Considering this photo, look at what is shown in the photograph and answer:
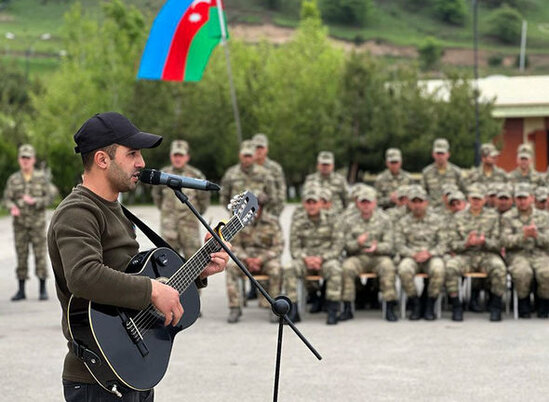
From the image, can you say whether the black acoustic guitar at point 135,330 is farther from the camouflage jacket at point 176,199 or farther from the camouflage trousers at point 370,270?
the camouflage jacket at point 176,199

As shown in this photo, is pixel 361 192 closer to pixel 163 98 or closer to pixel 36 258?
pixel 36 258

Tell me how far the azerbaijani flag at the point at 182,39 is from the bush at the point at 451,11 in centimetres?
17091

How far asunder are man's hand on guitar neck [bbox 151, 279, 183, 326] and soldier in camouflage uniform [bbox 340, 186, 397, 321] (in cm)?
804

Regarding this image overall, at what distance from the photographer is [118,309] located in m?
4.57

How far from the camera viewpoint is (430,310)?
12562 mm

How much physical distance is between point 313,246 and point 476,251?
2.03 m

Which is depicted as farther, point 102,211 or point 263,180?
point 263,180

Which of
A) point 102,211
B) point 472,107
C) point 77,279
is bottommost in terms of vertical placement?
point 77,279

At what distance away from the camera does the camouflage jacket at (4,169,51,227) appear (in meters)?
14.7

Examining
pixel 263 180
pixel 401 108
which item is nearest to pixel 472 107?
pixel 401 108

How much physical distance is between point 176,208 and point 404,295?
10.5ft

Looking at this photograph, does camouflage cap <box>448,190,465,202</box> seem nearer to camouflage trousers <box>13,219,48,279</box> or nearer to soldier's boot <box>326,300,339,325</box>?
soldier's boot <box>326,300,339,325</box>

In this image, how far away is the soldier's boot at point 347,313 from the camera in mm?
12594

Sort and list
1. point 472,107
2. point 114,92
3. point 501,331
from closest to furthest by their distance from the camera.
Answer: point 501,331, point 472,107, point 114,92
